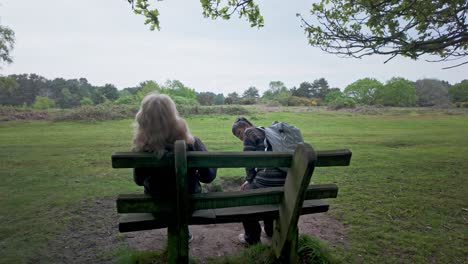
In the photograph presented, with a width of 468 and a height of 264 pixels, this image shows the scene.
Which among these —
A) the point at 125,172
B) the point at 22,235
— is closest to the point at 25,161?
the point at 125,172

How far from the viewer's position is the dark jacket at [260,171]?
12.3ft

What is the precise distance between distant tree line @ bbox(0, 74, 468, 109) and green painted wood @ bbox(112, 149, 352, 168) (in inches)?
1893

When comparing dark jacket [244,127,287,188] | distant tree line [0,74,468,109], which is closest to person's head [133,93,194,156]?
dark jacket [244,127,287,188]

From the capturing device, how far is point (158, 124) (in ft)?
9.79

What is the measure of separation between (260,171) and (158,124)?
1.50 m

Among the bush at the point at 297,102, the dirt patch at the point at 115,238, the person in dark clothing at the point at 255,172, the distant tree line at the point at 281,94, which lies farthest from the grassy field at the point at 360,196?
the distant tree line at the point at 281,94

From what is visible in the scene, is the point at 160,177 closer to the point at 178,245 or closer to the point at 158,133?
the point at 158,133

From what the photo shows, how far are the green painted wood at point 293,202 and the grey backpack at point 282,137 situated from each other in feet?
2.10

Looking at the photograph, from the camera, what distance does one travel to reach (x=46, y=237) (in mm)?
4500

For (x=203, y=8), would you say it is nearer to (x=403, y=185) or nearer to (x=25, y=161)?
(x=403, y=185)

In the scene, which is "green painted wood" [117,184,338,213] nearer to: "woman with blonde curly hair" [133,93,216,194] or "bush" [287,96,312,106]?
"woman with blonde curly hair" [133,93,216,194]

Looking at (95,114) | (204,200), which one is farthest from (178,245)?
(95,114)

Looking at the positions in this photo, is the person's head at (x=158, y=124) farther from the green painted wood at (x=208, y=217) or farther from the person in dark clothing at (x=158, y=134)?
the green painted wood at (x=208, y=217)

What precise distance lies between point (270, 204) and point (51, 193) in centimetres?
519
